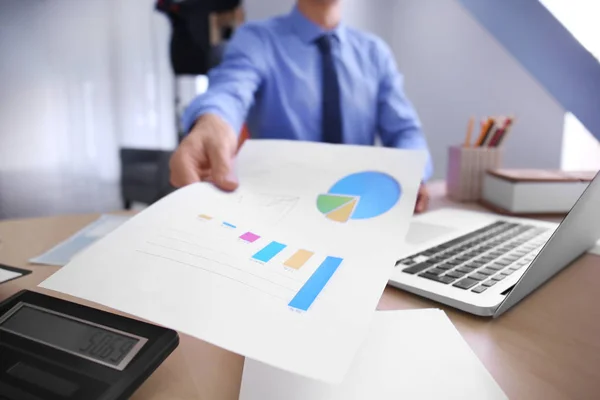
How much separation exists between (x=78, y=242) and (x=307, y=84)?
2.41 feet

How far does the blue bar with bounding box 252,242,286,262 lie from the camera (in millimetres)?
298

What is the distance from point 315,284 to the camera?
0.91ft

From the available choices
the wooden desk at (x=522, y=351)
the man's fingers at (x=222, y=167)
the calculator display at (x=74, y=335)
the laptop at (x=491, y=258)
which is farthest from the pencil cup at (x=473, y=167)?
the calculator display at (x=74, y=335)

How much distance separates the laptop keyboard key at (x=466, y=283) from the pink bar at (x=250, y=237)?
0.60ft

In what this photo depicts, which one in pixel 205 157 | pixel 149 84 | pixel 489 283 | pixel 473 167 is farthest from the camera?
pixel 149 84

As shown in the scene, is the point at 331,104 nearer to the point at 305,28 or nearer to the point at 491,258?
the point at 305,28

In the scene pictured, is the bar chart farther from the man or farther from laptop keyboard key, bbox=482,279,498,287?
the man

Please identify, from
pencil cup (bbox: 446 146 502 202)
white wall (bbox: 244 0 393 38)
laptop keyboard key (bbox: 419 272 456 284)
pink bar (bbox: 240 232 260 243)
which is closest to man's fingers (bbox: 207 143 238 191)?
pink bar (bbox: 240 232 260 243)

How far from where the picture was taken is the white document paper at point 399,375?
240mm

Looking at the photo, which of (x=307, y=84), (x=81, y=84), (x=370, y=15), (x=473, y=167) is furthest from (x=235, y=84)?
(x=81, y=84)

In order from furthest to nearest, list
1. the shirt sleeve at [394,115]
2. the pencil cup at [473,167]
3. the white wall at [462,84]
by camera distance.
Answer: the white wall at [462,84]
the shirt sleeve at [394,115]
the pencil cup at [473,167]

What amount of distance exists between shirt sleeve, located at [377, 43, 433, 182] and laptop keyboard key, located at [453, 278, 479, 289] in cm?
67

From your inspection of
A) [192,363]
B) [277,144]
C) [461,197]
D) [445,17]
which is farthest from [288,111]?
[445,17]

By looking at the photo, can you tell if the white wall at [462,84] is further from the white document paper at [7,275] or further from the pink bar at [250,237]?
the white document paper at [7,275]
